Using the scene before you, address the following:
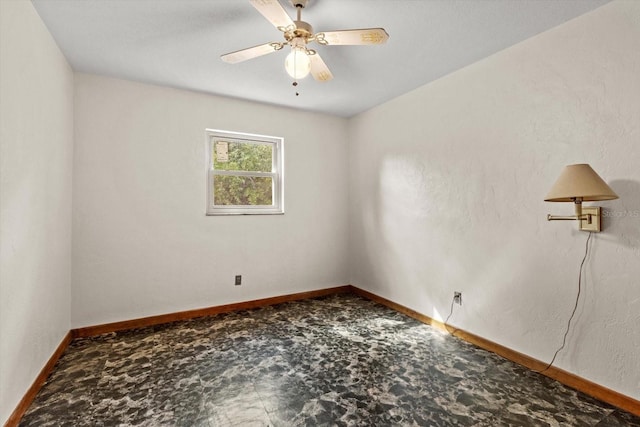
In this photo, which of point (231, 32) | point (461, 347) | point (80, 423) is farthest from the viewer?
point (461, 347)

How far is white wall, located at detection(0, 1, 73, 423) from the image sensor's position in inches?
64.1

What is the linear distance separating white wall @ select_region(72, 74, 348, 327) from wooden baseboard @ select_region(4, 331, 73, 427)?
0.38 meters

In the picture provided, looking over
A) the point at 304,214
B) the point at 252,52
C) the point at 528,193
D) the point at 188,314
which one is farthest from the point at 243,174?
the point at 528,193

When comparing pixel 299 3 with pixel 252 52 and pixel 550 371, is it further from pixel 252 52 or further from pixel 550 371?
pixel 550 371

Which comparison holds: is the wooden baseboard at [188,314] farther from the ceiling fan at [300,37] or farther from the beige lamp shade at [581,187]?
the beige lamp shade at [581,187]

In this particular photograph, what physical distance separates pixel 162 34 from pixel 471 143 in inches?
102

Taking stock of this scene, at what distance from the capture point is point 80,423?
68.4 inches

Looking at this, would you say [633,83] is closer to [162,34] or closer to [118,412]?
[162,34]

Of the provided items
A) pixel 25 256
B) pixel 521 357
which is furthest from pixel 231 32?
pixel 521 357

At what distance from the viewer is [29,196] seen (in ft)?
6.28

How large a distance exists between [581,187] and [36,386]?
3.53 m

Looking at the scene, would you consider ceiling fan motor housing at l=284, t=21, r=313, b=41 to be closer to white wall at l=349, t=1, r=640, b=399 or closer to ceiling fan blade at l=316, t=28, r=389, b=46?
ceiling fan blade at l=316, t=28, r=389, b=46

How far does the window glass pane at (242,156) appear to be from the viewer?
3623mm

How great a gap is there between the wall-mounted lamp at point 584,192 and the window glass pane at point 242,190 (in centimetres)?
287
